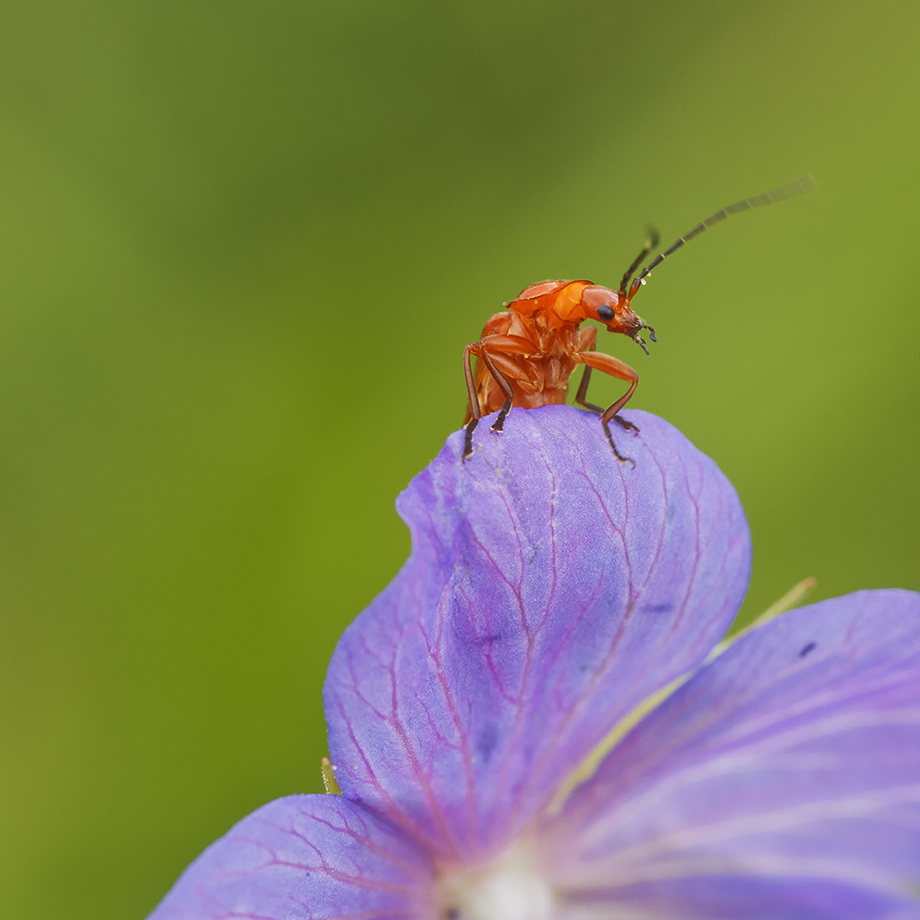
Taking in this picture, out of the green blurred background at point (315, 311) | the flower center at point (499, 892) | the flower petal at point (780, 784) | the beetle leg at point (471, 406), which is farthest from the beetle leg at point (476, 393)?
the green blurred background at point (315, 311)

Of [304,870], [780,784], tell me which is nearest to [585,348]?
[780,784]

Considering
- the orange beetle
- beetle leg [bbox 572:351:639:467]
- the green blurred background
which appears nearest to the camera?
beetle leg [bbox 572:351:639:467]

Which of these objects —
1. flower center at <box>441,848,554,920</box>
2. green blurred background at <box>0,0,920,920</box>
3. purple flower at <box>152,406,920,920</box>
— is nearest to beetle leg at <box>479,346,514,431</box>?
purple flower at <box>152,406,920,920</box>

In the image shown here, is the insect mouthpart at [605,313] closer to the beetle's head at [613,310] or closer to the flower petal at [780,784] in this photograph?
the beetle's head at [613,310]

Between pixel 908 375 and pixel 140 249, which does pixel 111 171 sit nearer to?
pixel 140 249

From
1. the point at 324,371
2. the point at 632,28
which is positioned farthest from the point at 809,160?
the point at 324,371

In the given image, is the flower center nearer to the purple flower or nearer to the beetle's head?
the purple flower
